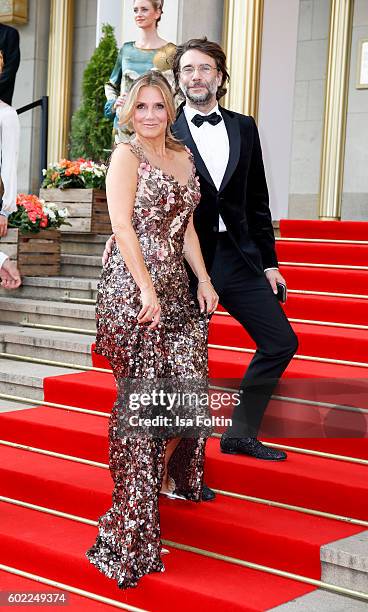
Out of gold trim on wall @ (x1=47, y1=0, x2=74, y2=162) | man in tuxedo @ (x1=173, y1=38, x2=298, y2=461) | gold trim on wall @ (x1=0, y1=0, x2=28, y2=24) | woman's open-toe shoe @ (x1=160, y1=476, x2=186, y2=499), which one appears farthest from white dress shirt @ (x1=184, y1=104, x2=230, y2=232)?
gold trim on wall @ (x1=0, y1=0, x2=28, y2=24)

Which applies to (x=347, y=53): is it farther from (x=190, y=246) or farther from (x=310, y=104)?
(x=190, y=246)

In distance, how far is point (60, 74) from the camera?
1223cm

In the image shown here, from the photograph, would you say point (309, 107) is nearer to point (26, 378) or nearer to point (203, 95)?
point (26, 378)

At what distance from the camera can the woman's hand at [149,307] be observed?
148 inches

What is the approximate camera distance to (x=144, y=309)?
3766 mm

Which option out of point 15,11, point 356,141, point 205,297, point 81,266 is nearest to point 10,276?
point 205,297

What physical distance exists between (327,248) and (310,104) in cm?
410

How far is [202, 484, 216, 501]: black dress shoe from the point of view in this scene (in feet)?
14.5

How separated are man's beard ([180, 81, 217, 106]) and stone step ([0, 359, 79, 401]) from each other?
7.54 ft

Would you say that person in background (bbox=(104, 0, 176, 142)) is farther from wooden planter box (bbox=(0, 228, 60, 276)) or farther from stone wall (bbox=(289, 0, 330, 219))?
stone wall (bbox=(289, 0, 330, 219))

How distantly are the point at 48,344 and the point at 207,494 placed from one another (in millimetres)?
2342

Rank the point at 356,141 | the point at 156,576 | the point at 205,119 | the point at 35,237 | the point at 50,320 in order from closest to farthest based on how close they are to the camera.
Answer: the point at 156,576 → the point at 205,119 → the point at 50,320 → the point at 35,237 → the point at 356,141

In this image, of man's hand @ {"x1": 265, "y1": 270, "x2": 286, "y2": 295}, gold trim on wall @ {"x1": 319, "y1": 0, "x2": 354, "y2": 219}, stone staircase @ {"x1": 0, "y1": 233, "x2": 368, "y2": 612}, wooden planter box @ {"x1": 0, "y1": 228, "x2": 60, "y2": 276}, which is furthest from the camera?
gold trim on wall @ {"x1": 319, "y1": 0, "x2": 354, "y2": 219}

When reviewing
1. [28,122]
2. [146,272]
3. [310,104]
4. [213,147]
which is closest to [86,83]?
[310,104]
